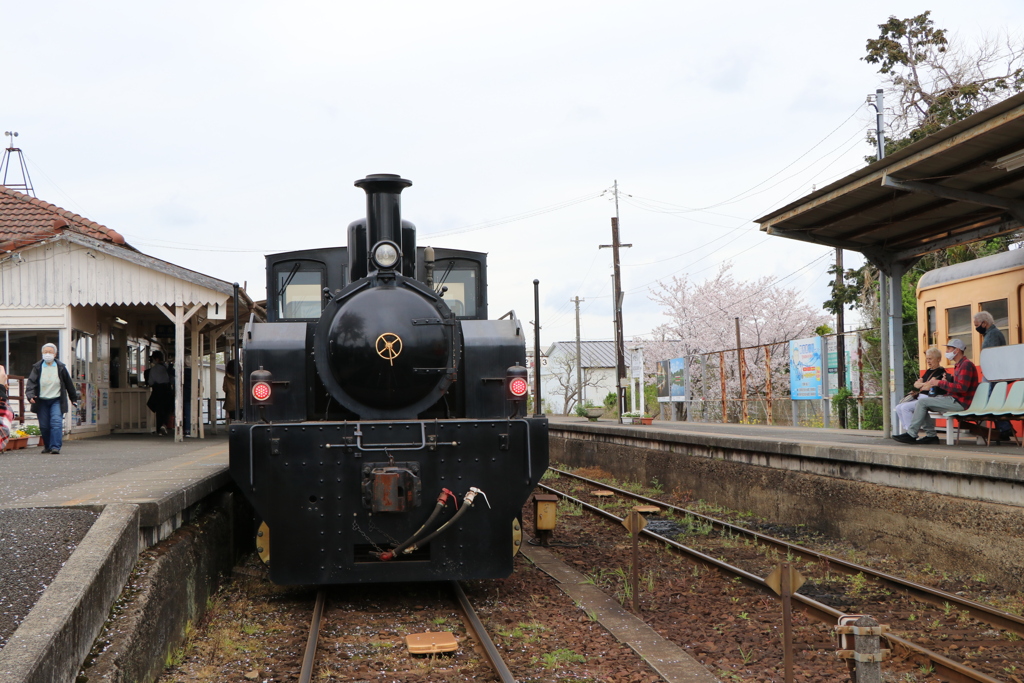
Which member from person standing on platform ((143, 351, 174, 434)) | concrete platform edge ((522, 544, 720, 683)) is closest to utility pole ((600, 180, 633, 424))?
person standing on platform ((143, 351, 174, 434))

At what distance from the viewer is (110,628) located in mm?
4410

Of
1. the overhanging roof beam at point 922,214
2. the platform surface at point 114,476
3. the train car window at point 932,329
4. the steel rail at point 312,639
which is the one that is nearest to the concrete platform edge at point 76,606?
the platform surface at point 114,476

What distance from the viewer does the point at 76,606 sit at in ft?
12.9

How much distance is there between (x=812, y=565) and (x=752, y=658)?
3040 mm

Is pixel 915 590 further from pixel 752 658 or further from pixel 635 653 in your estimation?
pixel 635 653

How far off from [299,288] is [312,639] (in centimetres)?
365

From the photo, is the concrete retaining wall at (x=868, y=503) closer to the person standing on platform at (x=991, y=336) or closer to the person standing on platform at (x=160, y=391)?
the person standing on platform at (x=991, y=336)

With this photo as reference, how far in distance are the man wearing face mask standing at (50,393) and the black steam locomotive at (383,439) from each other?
246 inches

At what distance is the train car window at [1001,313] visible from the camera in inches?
467

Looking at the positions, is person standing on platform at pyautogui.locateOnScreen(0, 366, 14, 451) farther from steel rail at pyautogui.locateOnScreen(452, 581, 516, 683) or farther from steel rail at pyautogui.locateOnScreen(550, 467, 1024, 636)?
steel rail at pyautogui.locateOnScreen(550, 467, 1024, 636)

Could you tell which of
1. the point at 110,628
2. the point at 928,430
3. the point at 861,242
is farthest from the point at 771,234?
the point at 110,628

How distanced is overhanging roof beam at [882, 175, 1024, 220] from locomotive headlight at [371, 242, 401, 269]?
5042 mm

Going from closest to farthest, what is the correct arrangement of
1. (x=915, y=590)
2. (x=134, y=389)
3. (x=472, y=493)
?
(x=472, y=493), (x=915, y=590), (x=134, y=389)

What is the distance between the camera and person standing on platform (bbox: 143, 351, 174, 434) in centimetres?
1717
